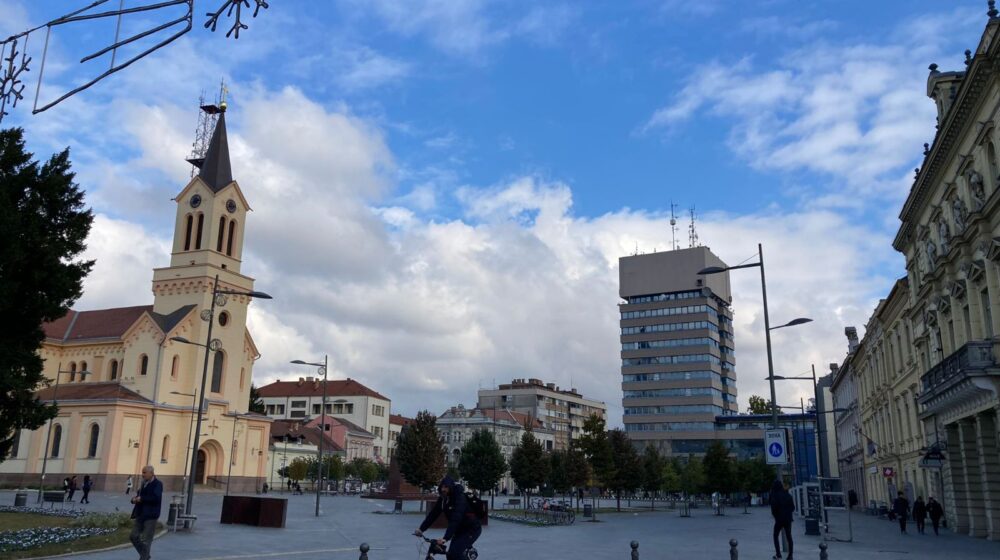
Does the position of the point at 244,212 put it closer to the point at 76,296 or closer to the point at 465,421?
the point at 76,296

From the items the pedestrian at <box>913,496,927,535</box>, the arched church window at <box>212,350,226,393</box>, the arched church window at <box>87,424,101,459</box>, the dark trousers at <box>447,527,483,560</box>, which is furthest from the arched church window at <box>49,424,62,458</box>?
the pedestrian at <box>913,496,927,535</box>

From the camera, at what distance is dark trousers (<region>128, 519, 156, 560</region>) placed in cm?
1387

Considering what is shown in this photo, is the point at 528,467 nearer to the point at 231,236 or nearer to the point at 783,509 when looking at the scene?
the point at 231,236

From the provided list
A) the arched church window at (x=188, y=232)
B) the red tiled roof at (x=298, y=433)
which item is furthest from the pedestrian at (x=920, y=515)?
the red tiled roof at (x=298, y=433)

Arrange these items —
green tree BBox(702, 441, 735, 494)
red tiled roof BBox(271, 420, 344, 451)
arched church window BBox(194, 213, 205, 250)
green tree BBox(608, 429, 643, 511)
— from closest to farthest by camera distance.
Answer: green tree BBox(608, 429, 643, 511) → green tree BBox(702, 441, 735, 494) → arched church window BBox(194, 213, 205, 250) → red tiled roof BBox(271, 420, 344, 451)

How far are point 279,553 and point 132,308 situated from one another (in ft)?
192

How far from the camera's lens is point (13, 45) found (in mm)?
10188

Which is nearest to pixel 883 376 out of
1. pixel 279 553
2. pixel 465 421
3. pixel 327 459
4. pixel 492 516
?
pixel 492 516

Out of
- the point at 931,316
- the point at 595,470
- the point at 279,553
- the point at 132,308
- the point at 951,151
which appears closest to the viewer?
the point at 279,553

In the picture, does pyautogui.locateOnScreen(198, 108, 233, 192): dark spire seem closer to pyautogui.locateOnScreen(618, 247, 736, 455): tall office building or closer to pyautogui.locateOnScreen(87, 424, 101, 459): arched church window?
pyautogui.locateOnScreen(87, 424, 101, 459): arched church window

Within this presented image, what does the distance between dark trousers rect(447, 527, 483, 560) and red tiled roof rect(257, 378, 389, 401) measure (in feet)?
374

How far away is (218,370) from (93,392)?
32.1 ft

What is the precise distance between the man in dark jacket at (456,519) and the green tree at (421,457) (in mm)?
36783

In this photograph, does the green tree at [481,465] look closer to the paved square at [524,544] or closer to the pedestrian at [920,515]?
the paved square at [524,544]
